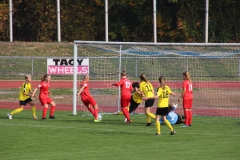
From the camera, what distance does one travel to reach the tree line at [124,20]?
5656 cm

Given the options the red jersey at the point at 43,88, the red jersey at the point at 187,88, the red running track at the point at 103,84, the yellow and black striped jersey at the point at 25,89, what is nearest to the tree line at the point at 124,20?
the red running track at the point at 103,84

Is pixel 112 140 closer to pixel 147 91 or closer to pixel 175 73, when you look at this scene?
pixel 147 91

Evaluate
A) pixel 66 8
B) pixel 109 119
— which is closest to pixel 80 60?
pixel 109 119

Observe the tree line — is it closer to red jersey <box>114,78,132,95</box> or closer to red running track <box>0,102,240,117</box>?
red running track <box>0,102,240,117</box>

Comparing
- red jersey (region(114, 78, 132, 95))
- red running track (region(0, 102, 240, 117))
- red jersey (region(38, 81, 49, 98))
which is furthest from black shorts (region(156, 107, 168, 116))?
red running track (region(0, 102, 240, 117))

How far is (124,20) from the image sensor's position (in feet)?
199

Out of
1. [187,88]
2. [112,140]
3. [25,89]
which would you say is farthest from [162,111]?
[25,89]

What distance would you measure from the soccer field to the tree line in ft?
101

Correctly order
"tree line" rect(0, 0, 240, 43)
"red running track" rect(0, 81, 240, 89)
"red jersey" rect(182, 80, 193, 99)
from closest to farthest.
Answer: "red jersey" rect(182, 80, 193, 99)
"red running track" rect(0, 81, 240, 89)
"tree line" rect(0, 0, 240, 43)

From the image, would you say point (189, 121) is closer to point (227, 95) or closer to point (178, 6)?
point (227, 95)

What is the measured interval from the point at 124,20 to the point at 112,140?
4137 centimetres

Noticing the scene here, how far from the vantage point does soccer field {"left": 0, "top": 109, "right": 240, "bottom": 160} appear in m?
16.9

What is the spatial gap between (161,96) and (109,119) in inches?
235

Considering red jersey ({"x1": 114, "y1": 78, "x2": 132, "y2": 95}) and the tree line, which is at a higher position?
the tree line
